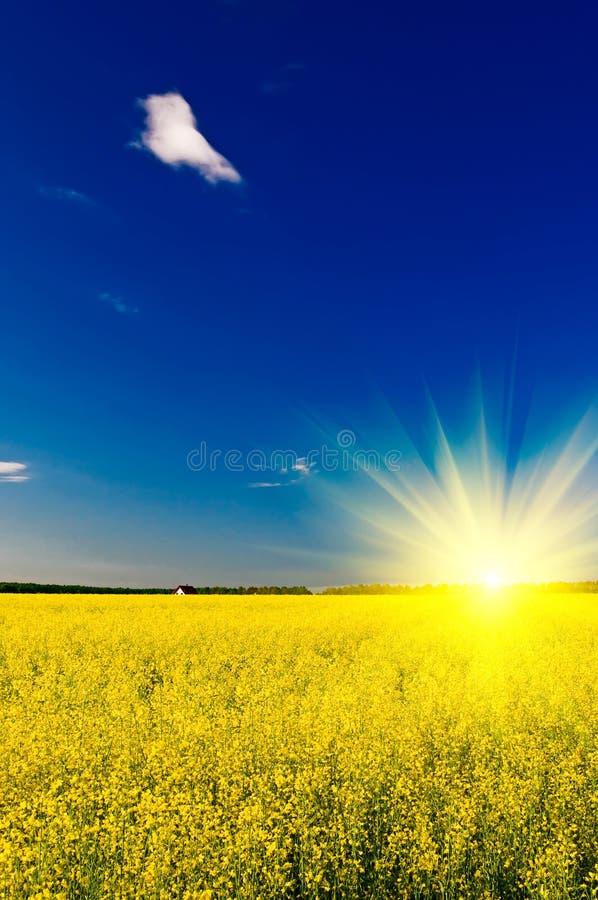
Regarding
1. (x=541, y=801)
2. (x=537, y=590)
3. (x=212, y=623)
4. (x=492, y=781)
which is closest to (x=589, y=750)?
(x=541, y=801)

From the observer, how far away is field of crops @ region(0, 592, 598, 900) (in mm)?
5469

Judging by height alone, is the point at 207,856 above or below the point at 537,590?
below

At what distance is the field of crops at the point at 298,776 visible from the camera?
547 cm

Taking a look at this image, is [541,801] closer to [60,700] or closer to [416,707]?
[416,707]

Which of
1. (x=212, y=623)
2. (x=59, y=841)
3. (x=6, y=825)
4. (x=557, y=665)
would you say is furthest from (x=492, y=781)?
(x=212, y=623)

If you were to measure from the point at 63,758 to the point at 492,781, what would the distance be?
5678 millimetres

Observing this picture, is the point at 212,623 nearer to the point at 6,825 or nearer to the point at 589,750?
the point at 589,750

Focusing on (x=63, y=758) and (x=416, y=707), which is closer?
(x=63, y=758)

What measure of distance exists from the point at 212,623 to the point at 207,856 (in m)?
19.1

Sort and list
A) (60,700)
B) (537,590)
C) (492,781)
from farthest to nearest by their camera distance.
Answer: (537,590) → (60,700) → (492,781)

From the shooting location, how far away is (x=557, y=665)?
15.9 m

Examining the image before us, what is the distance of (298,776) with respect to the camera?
22.4 feet

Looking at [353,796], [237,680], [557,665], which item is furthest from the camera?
[557,665]

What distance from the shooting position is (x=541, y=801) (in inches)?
300
